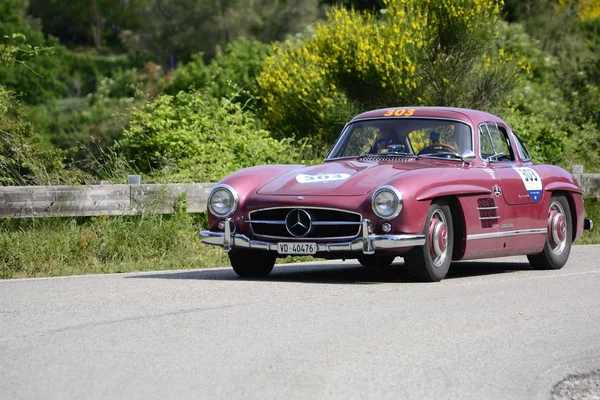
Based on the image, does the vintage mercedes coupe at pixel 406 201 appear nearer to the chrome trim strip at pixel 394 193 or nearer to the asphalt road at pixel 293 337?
the chrome trim strip at pixel 394 193

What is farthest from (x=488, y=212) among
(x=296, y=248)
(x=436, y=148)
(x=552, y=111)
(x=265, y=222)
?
(x=552, y=111)

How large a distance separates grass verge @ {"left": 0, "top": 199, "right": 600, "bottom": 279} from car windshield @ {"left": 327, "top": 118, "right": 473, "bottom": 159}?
197 cm

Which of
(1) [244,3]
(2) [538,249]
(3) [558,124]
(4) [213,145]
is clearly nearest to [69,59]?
(1) [244,3]

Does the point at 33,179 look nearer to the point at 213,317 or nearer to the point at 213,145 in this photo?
the point at 213,145

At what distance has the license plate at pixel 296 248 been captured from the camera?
9.66 metres

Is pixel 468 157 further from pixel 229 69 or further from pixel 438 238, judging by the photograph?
pixel 229 69

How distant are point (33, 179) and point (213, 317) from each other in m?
6.14

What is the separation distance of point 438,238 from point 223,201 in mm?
1921

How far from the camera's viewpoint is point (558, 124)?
29.1m

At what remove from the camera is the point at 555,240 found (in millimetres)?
12023

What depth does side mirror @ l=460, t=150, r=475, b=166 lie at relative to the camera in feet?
35.7

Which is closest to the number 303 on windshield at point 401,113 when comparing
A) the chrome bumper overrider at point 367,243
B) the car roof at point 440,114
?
the car roof at point 440,114

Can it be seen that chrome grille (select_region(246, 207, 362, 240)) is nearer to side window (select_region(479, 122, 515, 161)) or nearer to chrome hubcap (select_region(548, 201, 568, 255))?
side window (select_region(479, 122, 515, 161))

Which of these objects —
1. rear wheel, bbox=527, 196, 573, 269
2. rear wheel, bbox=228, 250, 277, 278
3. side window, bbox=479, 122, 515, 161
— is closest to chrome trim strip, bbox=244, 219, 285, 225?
rear wheel, bbox=228, 250, 277, 278
